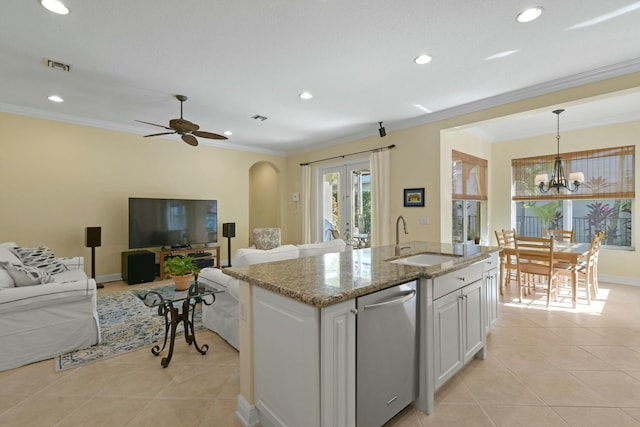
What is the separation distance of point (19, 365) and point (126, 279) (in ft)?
8.58

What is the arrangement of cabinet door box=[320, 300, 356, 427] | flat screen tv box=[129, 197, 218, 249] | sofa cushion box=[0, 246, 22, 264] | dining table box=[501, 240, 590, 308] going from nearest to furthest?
cabinet door box=[320, 300, 356, 427] < sofa cushion box=[0, 246, 22, 264] < dining table box=[501, 240, 590, 308] < flat screen tv box=[129, 197, 218, 249]

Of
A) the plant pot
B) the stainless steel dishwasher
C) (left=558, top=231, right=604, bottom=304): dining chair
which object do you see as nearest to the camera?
the stainless steel dishwasher

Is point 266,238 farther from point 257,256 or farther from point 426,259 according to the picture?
point 426,259

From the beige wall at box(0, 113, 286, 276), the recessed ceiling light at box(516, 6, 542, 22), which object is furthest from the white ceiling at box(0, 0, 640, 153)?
the beige wall at box(0, 113, 286, 276)

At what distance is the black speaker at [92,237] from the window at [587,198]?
7.62m

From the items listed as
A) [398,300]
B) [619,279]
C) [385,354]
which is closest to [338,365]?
[385,354]

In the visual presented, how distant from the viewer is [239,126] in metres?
5.25

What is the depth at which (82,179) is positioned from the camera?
15.9 feet

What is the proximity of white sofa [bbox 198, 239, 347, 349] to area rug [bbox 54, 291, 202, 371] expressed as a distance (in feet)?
1.29

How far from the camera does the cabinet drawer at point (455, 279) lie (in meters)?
1.91

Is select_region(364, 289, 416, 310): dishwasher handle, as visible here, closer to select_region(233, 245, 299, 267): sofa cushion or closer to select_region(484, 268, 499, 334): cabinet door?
select_region(484, 268, 499, 334): cabinet door

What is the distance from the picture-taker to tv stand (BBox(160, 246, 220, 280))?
5.27 m

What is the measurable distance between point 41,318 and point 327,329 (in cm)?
272

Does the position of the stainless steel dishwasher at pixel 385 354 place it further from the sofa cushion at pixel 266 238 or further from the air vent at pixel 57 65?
the sofa cushion at pixel 266 238
